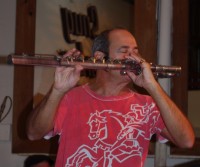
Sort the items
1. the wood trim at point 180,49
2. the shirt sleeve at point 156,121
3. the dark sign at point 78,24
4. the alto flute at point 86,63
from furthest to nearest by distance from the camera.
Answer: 1. the dark sign at point 78,24
2. the wood trim at point 180,49
3. the shirt sleeve at point 156,121
4. the alto flute at point 86,63

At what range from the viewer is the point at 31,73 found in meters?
3.20

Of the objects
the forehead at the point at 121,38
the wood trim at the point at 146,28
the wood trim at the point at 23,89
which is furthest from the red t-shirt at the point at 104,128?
the wood trim at the point at 23,89

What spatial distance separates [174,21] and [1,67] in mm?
1339

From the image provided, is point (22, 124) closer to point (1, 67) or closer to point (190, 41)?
point (1, 67)

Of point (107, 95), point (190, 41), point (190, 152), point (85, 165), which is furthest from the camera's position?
point (190, 41)

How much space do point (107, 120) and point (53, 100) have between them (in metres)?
0.23

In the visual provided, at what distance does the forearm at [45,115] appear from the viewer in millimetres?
1568

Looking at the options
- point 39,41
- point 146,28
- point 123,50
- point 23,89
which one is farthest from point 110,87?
point 39,41

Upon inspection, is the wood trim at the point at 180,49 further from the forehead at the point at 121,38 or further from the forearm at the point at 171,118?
the forearm at the point at 171,118

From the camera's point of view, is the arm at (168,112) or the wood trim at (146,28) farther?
the wood trim at (146,28)

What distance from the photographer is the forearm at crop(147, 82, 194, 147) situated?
5.23ft

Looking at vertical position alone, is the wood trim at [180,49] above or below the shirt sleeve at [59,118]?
above

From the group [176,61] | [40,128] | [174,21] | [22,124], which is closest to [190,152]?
[176,61]

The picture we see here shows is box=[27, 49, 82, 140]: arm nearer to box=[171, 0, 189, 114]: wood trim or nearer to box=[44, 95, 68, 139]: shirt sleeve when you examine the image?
box=[44, 95, 68, 139]: shirt sleeve
